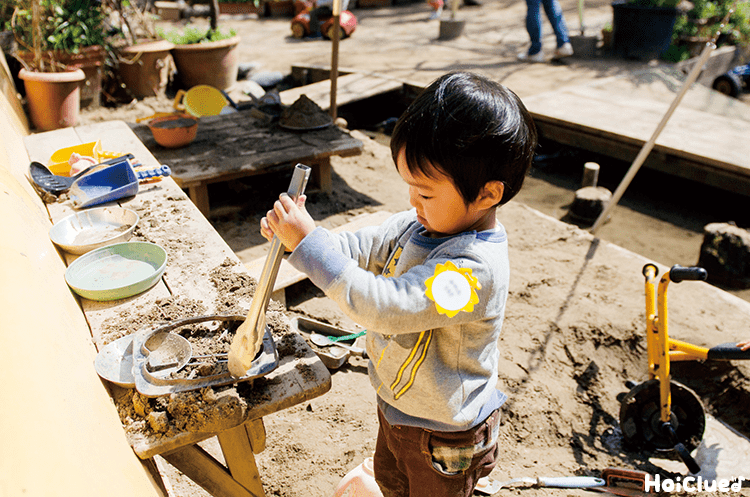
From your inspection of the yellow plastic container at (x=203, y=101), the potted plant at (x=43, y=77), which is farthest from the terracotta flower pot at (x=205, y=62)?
the potted plant at (x=43, y=77)

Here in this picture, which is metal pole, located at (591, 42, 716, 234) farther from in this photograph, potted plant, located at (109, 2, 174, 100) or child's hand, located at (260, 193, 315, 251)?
potted plant, located at (109, 2, 174, 100)

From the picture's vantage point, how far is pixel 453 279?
1.07 m

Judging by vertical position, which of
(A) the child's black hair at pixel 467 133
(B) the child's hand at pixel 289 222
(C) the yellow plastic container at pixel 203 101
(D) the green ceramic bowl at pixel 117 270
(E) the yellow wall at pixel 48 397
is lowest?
(C) the yellow plastic container at pixel 203 101

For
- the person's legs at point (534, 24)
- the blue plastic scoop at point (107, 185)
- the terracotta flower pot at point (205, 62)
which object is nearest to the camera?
the blue plastic scoop at point (107, 185)

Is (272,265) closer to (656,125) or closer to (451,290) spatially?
(451,290)

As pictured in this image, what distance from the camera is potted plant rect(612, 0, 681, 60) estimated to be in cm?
749

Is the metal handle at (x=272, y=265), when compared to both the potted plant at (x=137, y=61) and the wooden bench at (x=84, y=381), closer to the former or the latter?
the wooden bench at (x=84, y=381)

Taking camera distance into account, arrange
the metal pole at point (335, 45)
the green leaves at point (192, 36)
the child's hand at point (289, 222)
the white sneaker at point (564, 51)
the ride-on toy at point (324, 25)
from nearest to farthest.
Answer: the child's hand at point (289, 222) < the metal pole at point (335, 45) < the green leaves at point (192, 36) < the white sneaker at point (564, 51) < the ride-on toy at point (324, 25)

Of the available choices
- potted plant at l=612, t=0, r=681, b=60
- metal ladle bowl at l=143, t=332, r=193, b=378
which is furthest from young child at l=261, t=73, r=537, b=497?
potted plant at l=612, t=0, r=681, b=60

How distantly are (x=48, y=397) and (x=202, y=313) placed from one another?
0.65 metres

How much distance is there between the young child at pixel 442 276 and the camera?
1.05m

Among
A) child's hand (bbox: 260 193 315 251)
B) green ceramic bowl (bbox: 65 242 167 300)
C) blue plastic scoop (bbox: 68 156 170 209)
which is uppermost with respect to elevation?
child's hand (bbox: 260 193 315 251)

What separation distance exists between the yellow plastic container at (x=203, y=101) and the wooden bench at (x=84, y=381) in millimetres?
3030

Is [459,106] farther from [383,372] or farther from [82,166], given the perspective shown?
[82,166]
